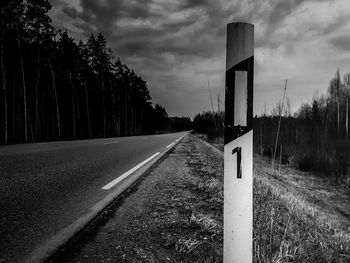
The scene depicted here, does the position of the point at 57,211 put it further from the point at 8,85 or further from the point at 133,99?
the point at 133,99

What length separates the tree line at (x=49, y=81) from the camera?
840 inches

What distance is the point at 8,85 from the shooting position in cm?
2516

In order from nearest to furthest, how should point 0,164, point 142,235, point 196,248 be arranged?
point 196,248 → point 142,235 → point 0,164

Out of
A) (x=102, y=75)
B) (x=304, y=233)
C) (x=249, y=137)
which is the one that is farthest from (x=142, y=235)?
(x=102, y=75)

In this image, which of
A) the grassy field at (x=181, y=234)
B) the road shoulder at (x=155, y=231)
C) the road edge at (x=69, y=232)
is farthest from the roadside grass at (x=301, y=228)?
the road edge at (x=69, y=232)

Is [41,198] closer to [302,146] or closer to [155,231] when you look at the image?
[155,231]

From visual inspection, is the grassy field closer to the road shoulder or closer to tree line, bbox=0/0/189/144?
the road shoulder

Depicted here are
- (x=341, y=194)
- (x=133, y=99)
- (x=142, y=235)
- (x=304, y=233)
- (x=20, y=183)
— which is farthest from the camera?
(x=133, y=99)

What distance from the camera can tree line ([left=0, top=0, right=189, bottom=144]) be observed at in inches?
840

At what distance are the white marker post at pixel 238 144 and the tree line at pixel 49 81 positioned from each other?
19.8m

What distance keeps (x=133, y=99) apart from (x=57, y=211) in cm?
5526

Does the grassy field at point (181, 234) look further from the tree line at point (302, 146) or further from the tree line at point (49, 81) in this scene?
the tree line at point (49, 81)

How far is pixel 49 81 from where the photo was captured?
98.9ft

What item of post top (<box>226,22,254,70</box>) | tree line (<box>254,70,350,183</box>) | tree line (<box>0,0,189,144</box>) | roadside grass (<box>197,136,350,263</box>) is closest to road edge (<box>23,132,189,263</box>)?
roadside grass (<box>197,136,350,263</box>)
